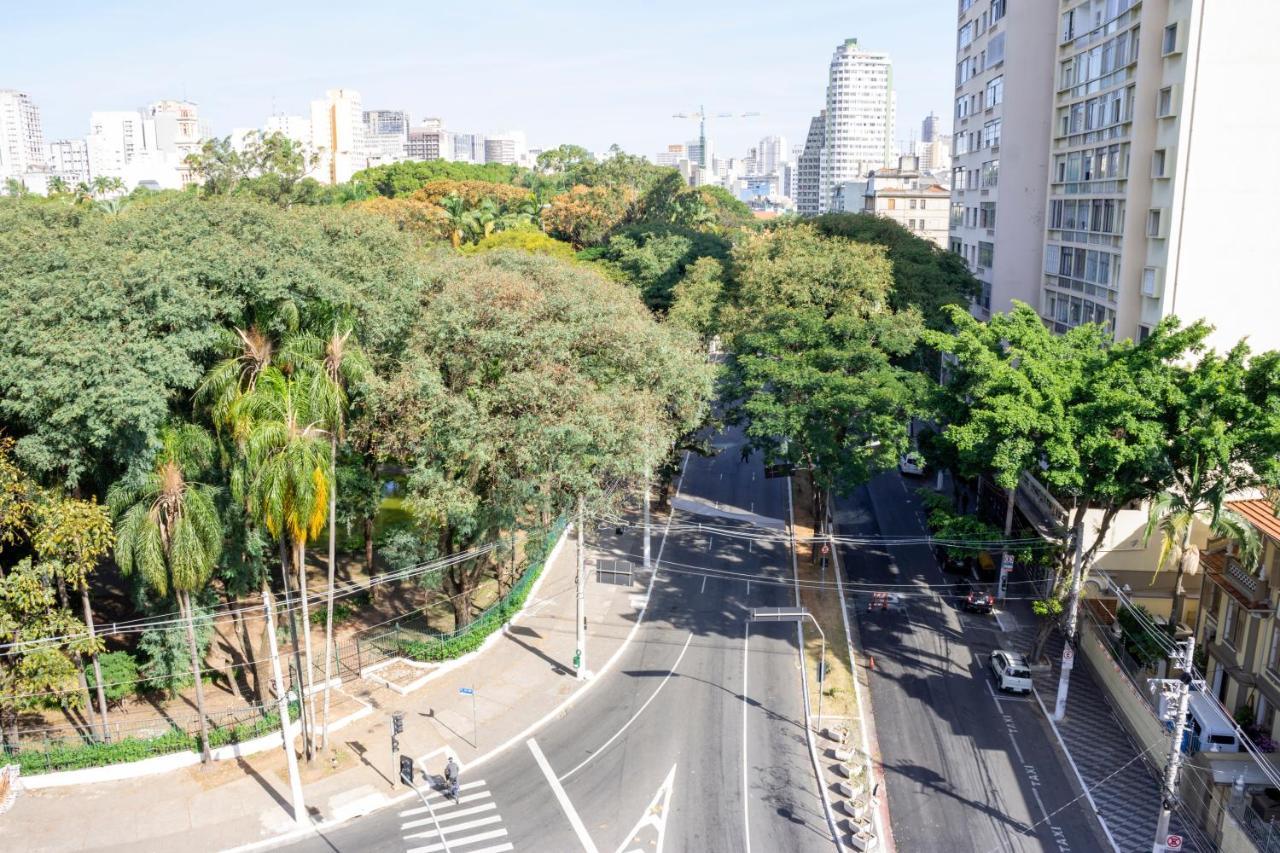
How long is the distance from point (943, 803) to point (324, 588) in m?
28.1

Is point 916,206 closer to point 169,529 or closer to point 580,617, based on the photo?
point 580,617

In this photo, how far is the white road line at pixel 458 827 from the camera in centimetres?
2931

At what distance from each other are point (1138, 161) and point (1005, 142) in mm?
18620

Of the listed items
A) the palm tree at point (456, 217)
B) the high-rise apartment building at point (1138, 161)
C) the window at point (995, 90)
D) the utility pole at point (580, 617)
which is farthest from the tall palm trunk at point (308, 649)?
the palm tree at point (456, 217)

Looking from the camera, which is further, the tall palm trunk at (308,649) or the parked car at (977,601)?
the parked car at (977,601)

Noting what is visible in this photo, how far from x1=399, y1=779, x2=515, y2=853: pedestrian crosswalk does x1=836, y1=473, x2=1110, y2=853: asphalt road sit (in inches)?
460

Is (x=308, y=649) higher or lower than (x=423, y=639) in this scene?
higher

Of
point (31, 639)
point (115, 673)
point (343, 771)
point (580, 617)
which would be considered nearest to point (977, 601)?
point (580, 617)

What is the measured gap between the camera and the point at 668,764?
3294 centimetres

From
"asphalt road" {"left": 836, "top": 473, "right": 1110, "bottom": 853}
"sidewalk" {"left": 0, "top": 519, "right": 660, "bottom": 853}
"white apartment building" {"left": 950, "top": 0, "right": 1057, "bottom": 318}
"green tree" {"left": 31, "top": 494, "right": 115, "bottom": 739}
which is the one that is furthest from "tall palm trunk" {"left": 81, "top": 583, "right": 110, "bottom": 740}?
"white apartment building" {"left": 950, "top": 0, "right": 1057, "bottom": 318}

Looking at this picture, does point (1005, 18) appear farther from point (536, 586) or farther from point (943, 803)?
point (943, 803)

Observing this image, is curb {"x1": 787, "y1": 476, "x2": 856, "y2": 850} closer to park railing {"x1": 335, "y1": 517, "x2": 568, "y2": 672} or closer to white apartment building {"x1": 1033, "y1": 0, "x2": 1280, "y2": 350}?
park railing {"x1": 335, "y1": 517, "x2": 568, "y2": 672}

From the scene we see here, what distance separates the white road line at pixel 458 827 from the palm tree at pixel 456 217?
6925 cm

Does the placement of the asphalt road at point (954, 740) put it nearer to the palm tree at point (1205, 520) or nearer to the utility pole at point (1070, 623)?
the utility pole at point (1070, 623)
